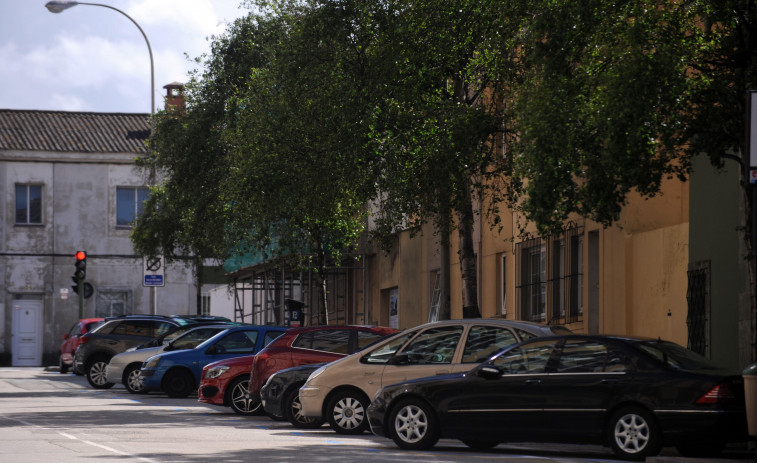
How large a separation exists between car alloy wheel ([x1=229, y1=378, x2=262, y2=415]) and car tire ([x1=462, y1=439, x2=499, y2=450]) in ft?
21.3

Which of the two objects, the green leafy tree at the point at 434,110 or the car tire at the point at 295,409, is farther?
the green leafy tree at the point at 434,110

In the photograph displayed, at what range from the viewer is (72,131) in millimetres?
53844

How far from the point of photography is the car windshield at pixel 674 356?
1441 centimetres

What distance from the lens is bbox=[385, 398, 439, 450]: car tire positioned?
15477mm

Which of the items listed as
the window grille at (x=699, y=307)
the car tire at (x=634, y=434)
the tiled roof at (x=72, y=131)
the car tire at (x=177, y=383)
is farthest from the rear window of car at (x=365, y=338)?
the tiled roof at (x=72, y=131)

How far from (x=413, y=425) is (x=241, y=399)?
7211 millimetres

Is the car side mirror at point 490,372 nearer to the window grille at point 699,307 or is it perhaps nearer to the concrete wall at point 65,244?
the window grille at point 699,307

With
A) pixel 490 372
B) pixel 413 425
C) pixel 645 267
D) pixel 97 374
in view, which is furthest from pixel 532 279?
pixel 490 372

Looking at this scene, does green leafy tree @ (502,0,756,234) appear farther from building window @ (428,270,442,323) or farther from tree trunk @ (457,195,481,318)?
building window @ (428,270,442,323)

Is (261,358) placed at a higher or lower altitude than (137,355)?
higher

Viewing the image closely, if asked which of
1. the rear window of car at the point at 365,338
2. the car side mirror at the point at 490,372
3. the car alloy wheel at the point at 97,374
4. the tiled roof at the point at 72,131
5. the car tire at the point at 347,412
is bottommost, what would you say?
the car alloy wheel at the point at 97,374

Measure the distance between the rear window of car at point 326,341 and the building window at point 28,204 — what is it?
1318 inches

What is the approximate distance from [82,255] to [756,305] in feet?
92.9

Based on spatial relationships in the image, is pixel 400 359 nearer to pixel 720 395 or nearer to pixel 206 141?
pixel 720 395
